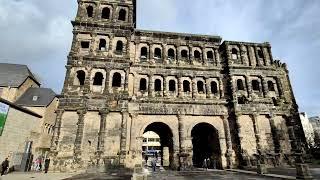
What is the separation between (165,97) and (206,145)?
7.21m

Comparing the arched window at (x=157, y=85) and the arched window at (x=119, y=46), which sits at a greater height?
the arched window at (x=119, y=46)

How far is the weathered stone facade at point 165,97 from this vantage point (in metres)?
18.2

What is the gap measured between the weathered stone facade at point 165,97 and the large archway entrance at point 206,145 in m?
0.19

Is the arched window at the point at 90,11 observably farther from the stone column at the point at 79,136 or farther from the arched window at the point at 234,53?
the arched window at the point at 234,53

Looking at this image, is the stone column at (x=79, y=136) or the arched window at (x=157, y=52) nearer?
the stone column at (x=79, y=136)

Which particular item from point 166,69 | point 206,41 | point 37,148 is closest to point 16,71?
point 37,148

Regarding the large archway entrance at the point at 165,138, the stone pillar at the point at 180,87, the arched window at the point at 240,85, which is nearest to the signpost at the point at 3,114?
the large archway entrance at the point at 165,138

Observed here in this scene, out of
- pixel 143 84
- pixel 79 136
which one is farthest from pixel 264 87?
pixel 79 136

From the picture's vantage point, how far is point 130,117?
19516 millimetres

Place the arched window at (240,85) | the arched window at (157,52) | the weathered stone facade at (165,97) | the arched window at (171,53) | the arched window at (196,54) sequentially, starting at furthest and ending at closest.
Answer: the arched window at (196,54)
the arched window at (171,53)
the arched window at (157,52)
the arched window at (240,85)
the weathered stone facade at (165,97)

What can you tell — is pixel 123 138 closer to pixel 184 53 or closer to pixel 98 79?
pixel 98 79

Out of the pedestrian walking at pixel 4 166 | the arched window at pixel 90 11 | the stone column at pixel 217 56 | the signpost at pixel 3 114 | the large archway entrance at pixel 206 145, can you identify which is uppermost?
the arched window at pixel 90 11

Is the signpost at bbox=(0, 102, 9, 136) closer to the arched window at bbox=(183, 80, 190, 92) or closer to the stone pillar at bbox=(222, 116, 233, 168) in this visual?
the arched window at bbox=(183, 80, 190, 92)

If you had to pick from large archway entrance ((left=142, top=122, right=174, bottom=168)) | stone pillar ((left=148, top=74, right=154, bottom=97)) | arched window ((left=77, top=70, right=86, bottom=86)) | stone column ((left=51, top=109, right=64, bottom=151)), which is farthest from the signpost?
stone pillar ((left=148, top=74, right=154, bottom=97))
